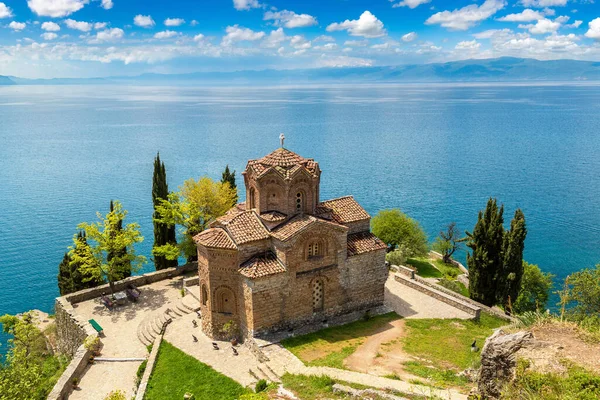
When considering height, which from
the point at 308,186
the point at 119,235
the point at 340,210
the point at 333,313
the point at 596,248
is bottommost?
the point at 596,248

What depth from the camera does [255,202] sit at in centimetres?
2908

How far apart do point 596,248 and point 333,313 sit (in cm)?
4359

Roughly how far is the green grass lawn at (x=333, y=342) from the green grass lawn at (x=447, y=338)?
2092 millimetres

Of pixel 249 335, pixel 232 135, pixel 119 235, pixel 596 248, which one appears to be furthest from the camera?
pixel 232 135

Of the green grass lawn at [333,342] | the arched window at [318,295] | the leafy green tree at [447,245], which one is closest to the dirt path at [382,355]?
the green grass lawn at [333,342]

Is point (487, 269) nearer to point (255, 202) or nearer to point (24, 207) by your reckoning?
point (255, 202)

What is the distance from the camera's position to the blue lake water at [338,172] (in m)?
56.3

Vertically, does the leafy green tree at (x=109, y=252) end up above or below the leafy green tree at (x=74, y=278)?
above

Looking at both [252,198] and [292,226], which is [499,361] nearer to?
[292,226]

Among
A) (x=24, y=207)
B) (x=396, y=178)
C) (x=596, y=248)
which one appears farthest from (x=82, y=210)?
(x=596, y=248)

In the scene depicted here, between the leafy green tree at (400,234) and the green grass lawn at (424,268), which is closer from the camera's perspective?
the green grass lawn at (424,268)

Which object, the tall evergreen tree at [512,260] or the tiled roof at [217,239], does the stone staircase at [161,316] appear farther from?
the tall evergreen tree at [512,260]

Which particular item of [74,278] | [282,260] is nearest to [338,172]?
[74,278]

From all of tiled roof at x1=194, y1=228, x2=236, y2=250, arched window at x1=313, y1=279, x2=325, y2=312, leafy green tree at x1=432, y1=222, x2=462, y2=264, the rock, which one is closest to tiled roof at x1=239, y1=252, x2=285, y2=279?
tiled roof at x1=194, y1=228, x2=236, y2=250
